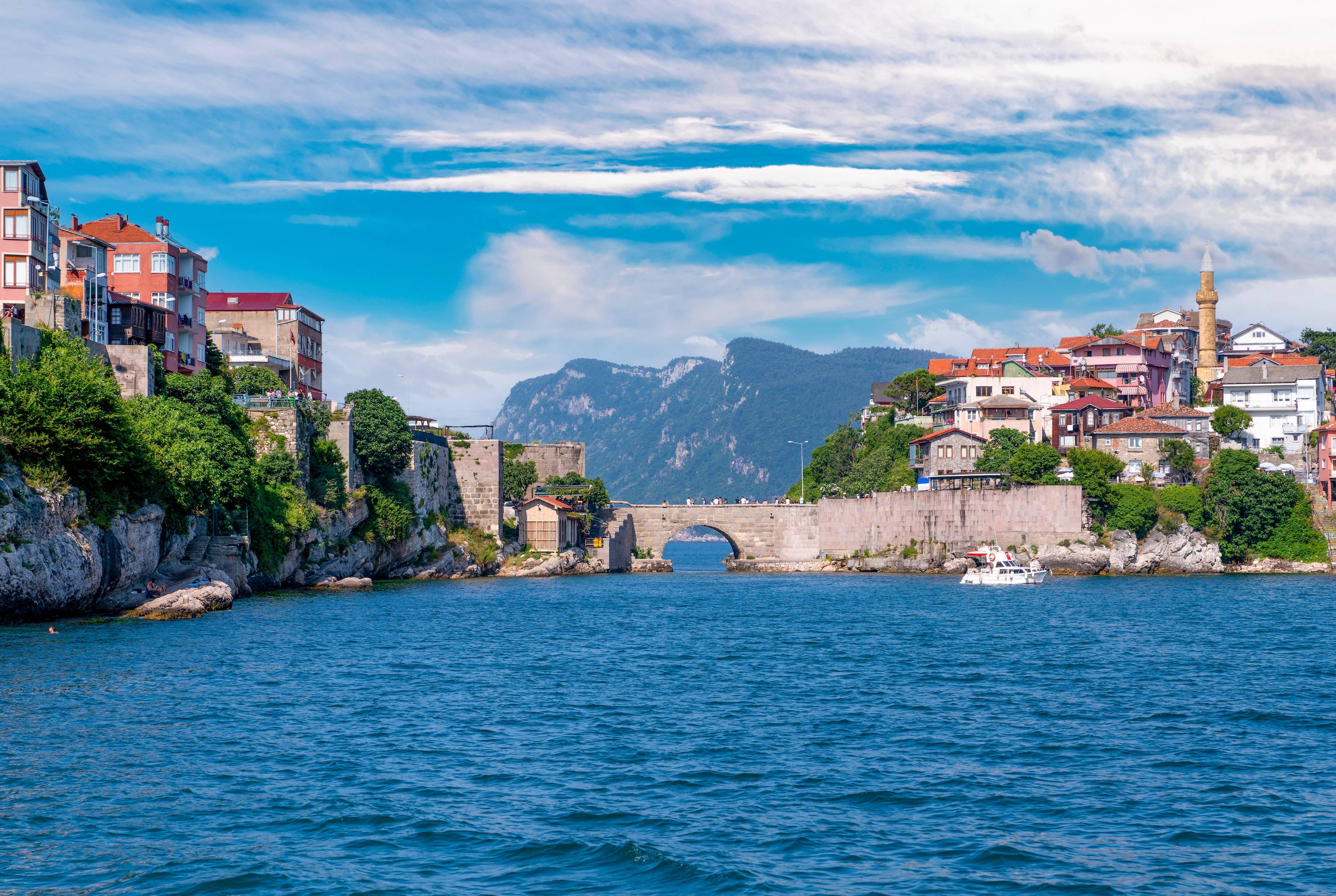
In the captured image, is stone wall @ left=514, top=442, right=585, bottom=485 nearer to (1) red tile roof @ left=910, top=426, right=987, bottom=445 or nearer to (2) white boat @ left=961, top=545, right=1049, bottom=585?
(1) red tile roof @ left=910, top=426, right=987, bottom=445

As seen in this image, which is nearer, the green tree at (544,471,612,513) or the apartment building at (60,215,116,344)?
the apartment building at (60,215,116,344)

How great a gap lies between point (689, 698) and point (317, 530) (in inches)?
1645

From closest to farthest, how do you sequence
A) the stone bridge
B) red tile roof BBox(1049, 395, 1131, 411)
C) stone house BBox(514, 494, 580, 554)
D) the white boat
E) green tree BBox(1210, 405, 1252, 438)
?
the white boat, stone house BBox(514, 494, 580, 554), green tree BBox(1210, 405, 1252, 438), red tile roof BBox(1049, 395, 1131, 411), the stone bridge

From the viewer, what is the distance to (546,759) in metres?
24.7

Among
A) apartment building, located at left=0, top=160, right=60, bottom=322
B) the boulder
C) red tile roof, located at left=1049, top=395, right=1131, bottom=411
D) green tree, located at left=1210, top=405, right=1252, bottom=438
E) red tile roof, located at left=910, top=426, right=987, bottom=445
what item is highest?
apartment building, located at left=0, top=160, right=60, bottom=322

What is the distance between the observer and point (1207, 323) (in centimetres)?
11912

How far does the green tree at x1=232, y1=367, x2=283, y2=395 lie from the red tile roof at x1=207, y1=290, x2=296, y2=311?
1336 centimetres

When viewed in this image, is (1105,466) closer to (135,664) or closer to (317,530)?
(317,530)

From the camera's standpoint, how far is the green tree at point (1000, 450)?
93.8 m

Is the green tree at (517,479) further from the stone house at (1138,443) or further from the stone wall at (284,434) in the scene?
the stone house at (1138,443)

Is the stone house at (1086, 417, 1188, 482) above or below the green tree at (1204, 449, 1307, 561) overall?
above

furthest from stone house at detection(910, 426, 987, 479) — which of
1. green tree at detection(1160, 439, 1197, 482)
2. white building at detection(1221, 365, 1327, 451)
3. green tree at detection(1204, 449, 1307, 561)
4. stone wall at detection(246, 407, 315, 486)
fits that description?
stone wall at detection(246, 407, 315, 486)

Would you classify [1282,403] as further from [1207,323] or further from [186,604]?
[186,604]

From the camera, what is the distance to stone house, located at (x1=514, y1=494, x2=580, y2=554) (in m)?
93.0
